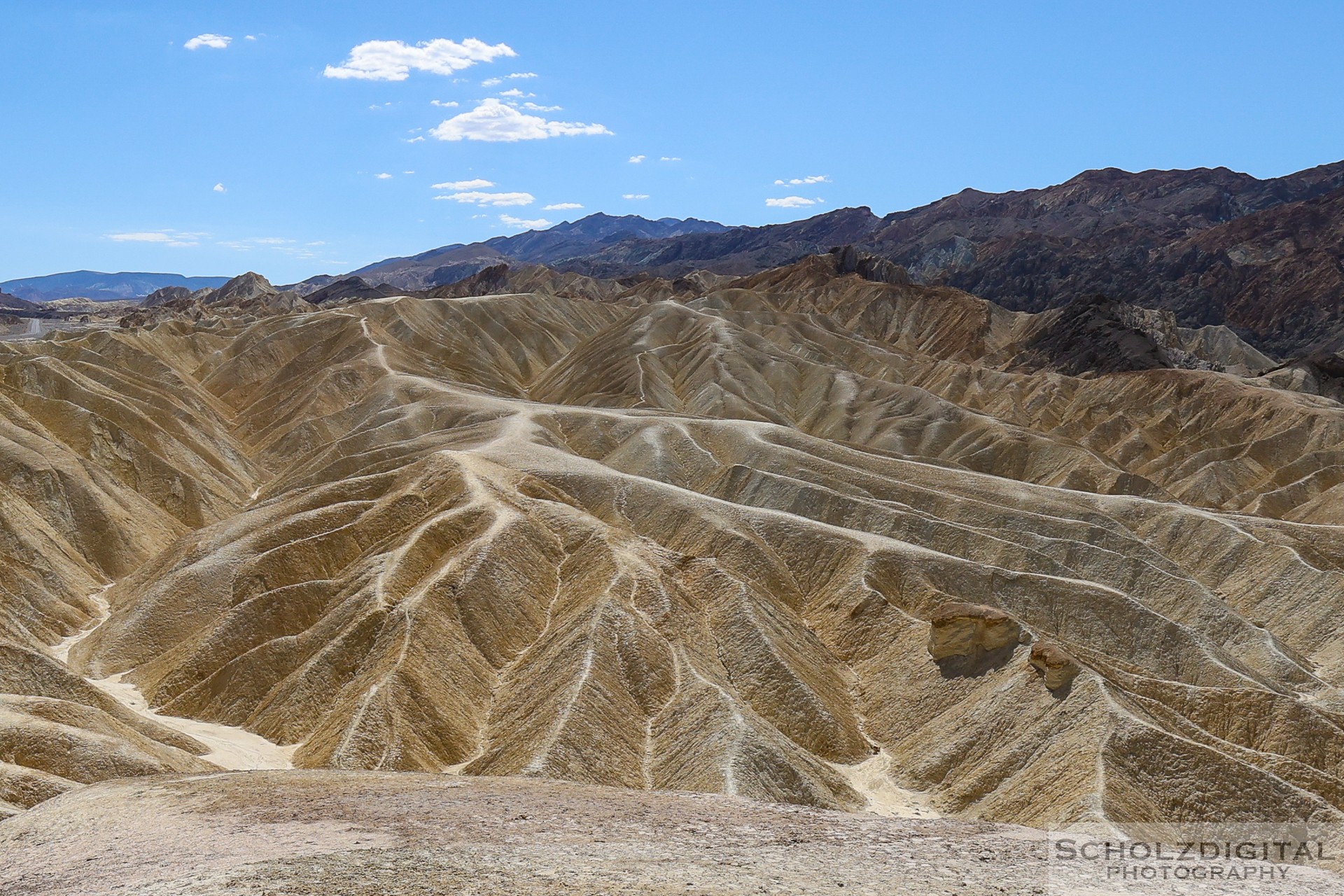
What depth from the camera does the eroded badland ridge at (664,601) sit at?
3962 cm

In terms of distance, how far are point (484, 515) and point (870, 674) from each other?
2273 cm

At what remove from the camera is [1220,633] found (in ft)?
197

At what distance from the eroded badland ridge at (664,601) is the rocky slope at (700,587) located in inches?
8.6

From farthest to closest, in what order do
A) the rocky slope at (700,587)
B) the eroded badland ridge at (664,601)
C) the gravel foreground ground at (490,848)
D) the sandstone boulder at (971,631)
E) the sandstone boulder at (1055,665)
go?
the sandstone boulder at (971,631), the sandstone boulder at (1055,665), the rocky slope at (700,587), the eroded badland ridge at (664,601), the gravel foreground ground at (490,848)

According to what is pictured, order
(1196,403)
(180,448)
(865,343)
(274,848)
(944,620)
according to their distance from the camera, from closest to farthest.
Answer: (274,848), (944,620), (180,448), (1196,403), (865,343)

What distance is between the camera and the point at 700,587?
53.7 metres

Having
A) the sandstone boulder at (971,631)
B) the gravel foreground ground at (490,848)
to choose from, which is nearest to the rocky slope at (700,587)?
the sandstone boulder at (971,631)

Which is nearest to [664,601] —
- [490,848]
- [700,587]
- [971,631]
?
[700,587]

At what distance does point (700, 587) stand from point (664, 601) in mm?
3634

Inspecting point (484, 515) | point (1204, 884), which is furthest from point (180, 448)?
point (1204, 884)

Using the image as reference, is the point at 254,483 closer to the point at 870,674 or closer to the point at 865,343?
the point at 870,674

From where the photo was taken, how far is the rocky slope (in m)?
40.8

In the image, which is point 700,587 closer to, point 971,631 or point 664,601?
point 664,601

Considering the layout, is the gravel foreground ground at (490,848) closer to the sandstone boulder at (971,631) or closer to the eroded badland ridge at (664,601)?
the eroded badland ridge at (664,601)
